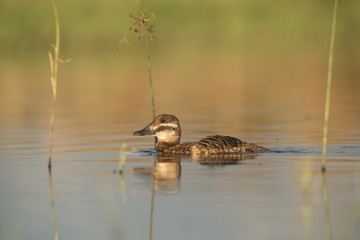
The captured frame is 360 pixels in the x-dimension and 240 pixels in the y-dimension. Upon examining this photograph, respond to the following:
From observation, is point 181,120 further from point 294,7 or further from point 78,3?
point 294,7

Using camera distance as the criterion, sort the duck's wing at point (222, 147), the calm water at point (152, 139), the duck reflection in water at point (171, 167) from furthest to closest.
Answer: the duck's wing at point (222, 147)
the duck reflection in water at point (171, 167)
the calm water at point (152, 139)

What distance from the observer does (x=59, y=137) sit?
15.4 meters

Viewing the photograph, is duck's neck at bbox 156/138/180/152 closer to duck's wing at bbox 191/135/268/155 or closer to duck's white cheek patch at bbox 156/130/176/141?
duck's white cheek patch at bbox 156/130/176/141

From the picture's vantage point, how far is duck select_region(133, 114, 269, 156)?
42.8ft

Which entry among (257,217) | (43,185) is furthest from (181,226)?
(43,185)

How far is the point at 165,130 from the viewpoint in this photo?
13.9 m

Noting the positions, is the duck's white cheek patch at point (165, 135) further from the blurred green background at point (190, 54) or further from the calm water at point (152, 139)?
the blurred green background at point (190, 54)

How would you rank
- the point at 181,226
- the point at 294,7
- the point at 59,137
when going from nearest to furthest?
the point at 181,226 → the point at 59,137 → the point at 294,7

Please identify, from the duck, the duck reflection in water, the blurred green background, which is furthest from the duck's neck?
the blurred green background

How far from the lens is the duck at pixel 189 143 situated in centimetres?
1305

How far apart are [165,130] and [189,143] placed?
61 cm

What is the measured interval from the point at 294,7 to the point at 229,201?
4012cm

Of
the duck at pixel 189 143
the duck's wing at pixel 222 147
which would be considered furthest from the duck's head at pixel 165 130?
the duck's wing at pixel 222 147

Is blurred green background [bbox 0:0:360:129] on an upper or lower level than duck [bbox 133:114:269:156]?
upper
